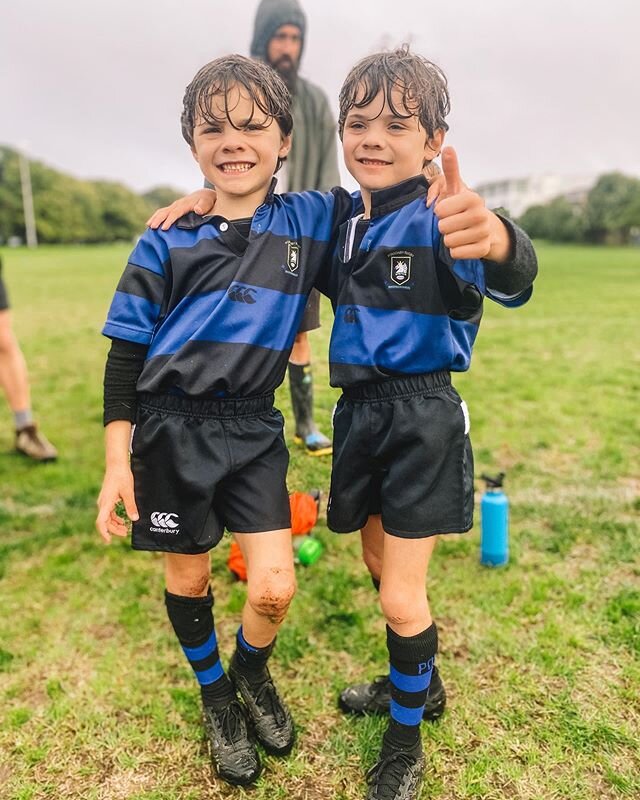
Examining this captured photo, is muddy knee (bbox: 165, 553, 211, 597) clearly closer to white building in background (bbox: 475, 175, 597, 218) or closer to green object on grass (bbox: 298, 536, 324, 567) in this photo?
green object on grass (bbox: 298, 536, 324, 567)

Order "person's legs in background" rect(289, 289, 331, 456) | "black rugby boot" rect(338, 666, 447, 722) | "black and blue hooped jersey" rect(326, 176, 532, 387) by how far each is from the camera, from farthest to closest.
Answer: "person's legs in background" rect(289, 289, 331, 456) → "black rugby boot" rect(338, 666, 447, 722) → "black and blue hooped jersey" rect(326, 176, 532, 387)

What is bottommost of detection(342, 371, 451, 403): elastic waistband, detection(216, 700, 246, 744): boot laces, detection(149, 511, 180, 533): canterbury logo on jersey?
detection(216, 700, 246, 744): boot laces

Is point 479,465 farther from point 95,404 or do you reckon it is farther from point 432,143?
point 95,404

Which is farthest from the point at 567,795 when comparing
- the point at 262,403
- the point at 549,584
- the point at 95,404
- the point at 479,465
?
the point at 95,404

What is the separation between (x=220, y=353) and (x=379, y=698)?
1.45m

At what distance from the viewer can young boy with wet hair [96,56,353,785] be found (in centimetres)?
217

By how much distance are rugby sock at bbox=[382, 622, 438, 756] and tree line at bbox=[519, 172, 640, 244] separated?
58096 millimetres

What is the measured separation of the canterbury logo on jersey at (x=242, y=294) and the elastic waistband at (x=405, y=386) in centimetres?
45

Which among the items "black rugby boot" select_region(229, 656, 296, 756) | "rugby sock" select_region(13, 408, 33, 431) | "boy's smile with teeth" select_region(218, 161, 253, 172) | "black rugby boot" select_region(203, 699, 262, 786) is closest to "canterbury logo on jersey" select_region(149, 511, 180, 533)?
"black rugby boot" select_region(229, 656, 296, 756)

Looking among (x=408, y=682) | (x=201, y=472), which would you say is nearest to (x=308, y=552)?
(x=408, y=682)

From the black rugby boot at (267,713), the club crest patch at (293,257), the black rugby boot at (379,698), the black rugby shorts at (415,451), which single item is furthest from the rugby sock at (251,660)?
the club crest patch at (293,257)

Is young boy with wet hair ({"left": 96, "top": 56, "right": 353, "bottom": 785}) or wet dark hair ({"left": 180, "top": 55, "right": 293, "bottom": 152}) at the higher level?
wet dark hair ({"left": 180, "top": 55, "right": 293, "bottom": 152})

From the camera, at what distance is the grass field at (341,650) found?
2.29 m

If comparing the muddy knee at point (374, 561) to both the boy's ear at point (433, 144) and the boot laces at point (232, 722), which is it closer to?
the boot laces at point (232, 722)
